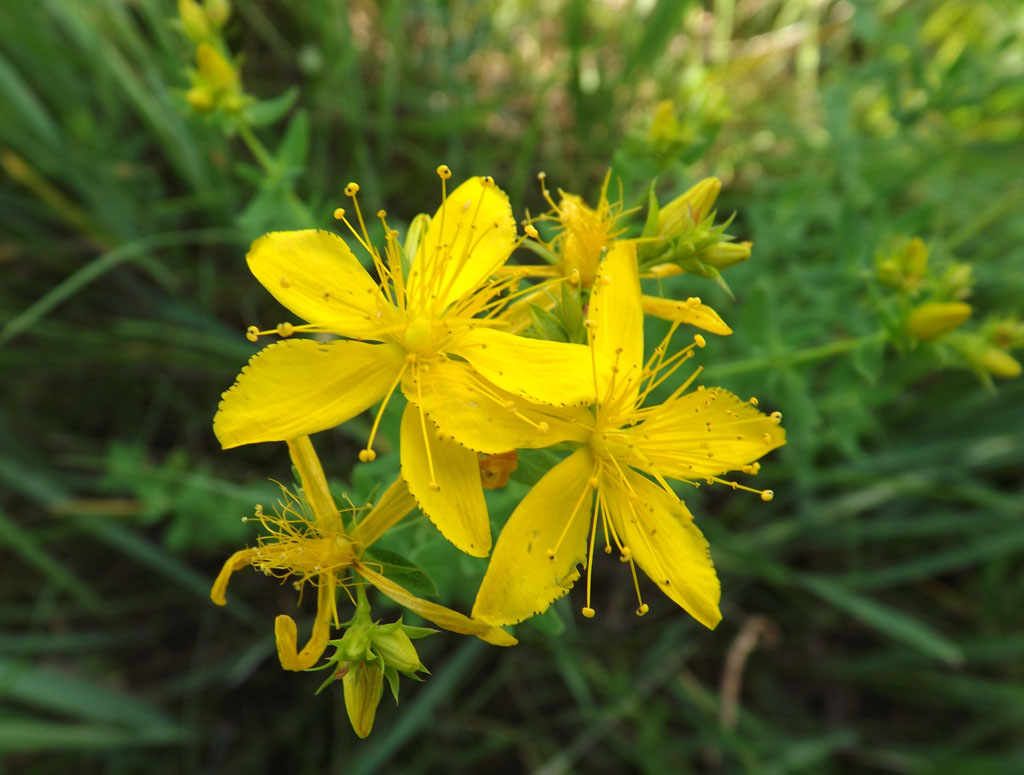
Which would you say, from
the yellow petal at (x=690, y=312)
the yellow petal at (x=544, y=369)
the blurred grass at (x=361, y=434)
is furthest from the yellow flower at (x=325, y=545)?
the blurred grass at (x=361, y=434)

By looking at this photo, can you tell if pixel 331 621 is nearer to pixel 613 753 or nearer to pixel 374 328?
pixel 374 328

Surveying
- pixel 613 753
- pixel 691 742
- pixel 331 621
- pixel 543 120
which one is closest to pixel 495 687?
pixel 613 753

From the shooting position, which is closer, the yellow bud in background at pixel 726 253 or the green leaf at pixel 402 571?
the green leaf at pixel 402 571

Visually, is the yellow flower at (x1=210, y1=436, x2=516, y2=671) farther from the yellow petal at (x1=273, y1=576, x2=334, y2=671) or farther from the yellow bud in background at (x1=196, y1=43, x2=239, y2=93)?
the yellow bud in background at (x1=196, y1=43, x2=239, y2=93)

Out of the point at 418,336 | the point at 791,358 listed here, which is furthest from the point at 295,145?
the point at 791,358

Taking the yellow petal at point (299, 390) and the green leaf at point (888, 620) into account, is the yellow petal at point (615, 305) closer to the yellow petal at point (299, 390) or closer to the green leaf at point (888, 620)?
the yellow petal at point (299, 390)

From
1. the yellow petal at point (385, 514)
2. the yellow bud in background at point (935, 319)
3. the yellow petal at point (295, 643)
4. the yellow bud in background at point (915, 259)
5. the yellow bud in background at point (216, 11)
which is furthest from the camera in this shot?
the yellow bud in background at point (216, 11)

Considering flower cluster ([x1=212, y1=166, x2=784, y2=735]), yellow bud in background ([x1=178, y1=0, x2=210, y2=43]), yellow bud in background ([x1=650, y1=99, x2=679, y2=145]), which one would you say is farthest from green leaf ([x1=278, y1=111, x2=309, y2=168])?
yellow bud in background ([x1=650, y1=99, x2=679, y2=145])
